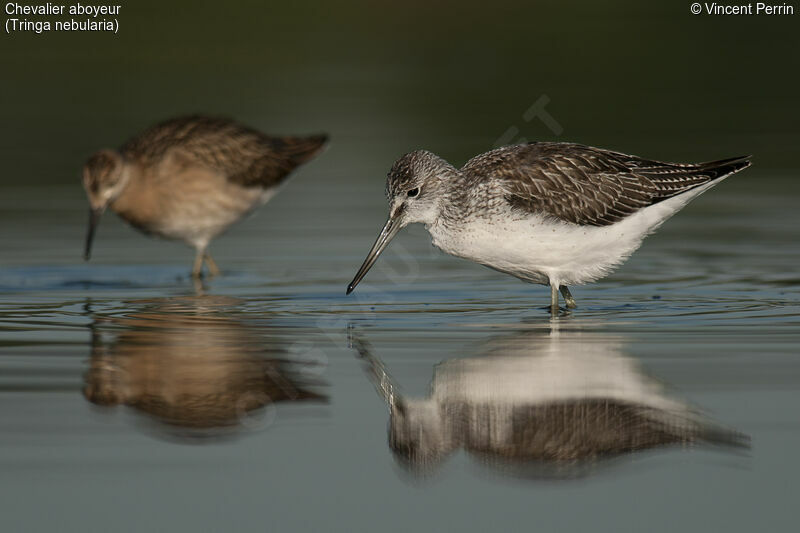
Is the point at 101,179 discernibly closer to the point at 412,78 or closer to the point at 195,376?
the point at 195,376

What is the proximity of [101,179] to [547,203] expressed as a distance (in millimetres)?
5665

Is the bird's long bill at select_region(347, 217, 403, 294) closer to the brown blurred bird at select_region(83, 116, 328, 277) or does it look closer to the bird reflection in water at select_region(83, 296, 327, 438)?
the bird reflection in water at select_region(83, 296, 327, 438)

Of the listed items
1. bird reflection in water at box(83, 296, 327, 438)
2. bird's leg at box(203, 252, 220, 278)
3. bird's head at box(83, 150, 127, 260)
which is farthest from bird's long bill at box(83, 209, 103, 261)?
bird reflection in water at box(83, 296, 327, 438)

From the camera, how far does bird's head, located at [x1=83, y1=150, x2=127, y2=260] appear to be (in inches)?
605

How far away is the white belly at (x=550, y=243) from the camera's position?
12.0 meters

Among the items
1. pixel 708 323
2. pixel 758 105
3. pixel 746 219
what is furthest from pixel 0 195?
pixel 758 105

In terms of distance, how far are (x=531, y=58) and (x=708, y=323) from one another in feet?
74.7

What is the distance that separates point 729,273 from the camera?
13.9 m

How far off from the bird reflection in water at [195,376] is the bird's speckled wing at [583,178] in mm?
2830

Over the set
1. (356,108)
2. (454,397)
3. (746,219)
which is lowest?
(454,397)

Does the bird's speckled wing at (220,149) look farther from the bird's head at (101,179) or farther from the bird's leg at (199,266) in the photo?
the bird's leg at (199,266)

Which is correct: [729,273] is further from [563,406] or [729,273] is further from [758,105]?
[758,105]

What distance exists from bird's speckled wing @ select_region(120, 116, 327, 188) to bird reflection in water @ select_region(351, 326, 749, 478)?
684 centimetres

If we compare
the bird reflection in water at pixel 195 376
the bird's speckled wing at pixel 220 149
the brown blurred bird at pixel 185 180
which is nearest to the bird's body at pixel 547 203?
the bird reflection in water at pixel 195 376
